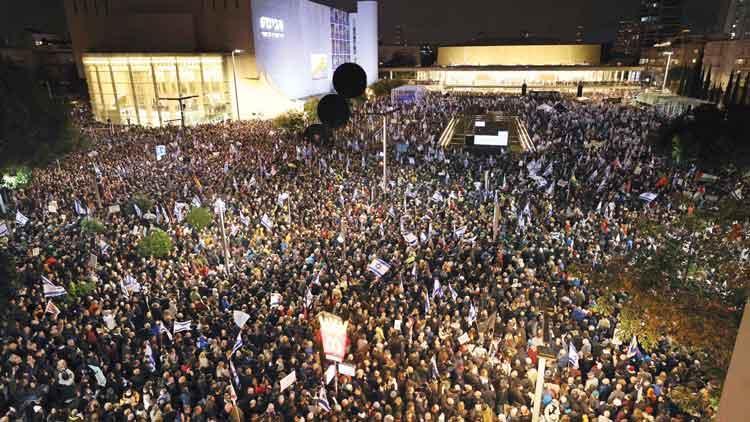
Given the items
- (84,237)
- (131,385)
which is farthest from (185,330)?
(84,237)

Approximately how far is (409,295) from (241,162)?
14.0 m

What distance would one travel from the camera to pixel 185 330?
967 cm

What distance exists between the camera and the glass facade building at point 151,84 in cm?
3866

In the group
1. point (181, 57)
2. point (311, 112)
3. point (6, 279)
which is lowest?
point (311, 112)

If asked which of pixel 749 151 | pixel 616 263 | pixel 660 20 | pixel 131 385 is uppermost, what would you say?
pixel 660 20

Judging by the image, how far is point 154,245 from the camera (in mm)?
12453

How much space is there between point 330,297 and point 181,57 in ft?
114

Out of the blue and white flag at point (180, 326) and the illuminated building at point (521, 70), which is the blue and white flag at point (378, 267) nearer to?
the blue and white flag at point (180, 326)

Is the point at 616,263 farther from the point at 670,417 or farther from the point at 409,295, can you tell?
the point at 409,295

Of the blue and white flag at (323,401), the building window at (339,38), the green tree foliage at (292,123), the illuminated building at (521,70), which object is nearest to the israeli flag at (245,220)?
the blue and white flag at (323,401)

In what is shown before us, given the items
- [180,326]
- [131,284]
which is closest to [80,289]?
[131,284]

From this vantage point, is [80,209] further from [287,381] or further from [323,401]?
[323,401]

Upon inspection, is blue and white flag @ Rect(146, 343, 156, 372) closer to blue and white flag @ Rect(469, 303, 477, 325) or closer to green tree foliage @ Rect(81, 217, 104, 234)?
blue and white flag @ Rect(469, 303, 477, 325)

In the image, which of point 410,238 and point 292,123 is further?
point 292,123
